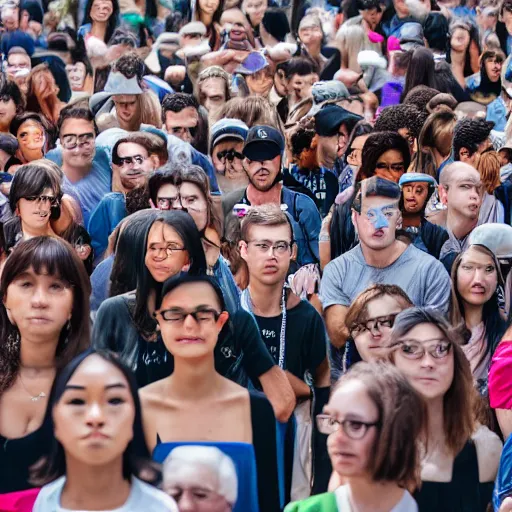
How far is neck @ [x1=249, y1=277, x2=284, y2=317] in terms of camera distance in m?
6.58

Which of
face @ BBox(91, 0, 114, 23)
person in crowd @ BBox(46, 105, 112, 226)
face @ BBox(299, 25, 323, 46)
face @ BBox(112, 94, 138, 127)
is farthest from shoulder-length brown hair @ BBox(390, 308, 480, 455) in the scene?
face @ BBox(91, 0, 114, 23)

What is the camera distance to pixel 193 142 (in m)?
10.1

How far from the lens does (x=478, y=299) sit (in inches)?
280

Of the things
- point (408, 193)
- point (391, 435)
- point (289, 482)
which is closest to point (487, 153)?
point (408, 193)

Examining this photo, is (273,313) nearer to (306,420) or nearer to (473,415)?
(306,420)

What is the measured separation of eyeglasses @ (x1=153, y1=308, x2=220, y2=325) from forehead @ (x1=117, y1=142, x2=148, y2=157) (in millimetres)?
3344

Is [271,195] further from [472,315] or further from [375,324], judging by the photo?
[375,324]

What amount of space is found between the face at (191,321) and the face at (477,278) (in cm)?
202

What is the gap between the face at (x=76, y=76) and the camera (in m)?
13.4

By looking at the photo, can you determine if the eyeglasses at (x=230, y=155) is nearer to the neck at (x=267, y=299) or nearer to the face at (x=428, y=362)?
the neck at (x=267, y=299)

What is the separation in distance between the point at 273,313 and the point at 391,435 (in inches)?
76.2

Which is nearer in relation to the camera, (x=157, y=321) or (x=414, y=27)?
(x=157, y=321)

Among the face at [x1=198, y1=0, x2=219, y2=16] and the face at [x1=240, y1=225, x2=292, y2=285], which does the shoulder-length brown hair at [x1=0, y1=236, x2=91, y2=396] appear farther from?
the face at [x1=198, y1=0, x2=219, y2=16]

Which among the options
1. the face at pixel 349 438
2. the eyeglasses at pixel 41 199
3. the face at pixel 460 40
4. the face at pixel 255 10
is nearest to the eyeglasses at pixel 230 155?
the eyeglasses at pixel 41 199
